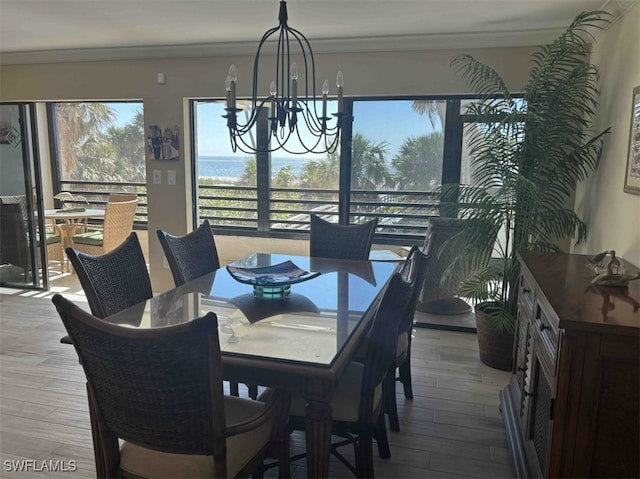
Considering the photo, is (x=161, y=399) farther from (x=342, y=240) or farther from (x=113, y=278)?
(x=342, y=240)

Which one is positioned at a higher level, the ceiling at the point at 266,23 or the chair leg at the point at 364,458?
the ceiling at the point at 266,23

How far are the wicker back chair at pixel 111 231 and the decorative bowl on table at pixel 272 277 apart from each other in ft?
10.1

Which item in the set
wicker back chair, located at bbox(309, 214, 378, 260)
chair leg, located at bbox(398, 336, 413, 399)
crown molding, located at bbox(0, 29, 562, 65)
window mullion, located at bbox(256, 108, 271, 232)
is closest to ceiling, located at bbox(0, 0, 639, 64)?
crown molding, located at bbox(0, 29, 562, 65)

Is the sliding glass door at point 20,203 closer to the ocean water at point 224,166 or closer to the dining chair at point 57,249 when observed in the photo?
the dining chair at point 57,249

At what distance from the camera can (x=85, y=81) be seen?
471 centimetres

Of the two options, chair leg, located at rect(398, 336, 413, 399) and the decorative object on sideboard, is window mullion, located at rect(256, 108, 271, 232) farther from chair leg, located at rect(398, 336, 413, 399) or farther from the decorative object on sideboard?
the decorative object on sideboard

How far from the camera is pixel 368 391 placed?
73.3 inches

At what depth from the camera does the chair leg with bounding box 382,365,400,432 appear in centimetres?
238

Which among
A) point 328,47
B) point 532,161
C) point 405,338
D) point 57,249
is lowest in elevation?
Answer: point 57,249

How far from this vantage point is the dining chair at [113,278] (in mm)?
2033

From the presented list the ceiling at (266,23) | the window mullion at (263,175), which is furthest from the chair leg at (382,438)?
the window mullion at (263,175)

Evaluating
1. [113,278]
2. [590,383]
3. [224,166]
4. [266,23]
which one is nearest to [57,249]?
[224,166]

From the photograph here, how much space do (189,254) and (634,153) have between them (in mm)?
2468

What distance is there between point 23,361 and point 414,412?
2.74 metres
